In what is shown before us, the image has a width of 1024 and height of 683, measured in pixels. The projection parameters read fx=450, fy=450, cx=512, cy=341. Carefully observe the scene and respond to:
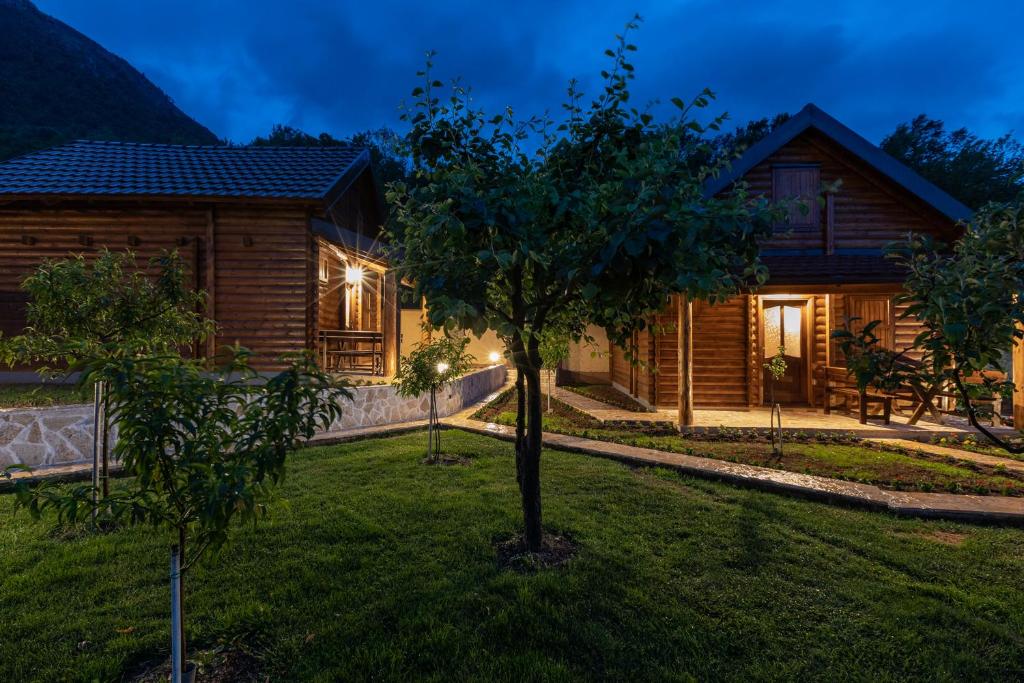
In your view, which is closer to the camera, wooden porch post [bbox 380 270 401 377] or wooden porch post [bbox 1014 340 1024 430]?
wooden porch post [bbox 1014 340 1024 430]

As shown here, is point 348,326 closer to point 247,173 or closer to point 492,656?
point 247,173

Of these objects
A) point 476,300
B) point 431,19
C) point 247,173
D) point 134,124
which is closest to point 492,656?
point 476,300

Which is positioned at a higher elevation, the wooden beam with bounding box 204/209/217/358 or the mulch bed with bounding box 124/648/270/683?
the wooden beam with bounding box 204/209/217/358

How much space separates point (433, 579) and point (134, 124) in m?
51.7

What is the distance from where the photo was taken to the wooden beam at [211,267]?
10.3m

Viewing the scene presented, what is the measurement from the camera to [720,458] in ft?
22.4

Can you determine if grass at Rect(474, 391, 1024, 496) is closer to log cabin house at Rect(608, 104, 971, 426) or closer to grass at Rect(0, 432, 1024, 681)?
log cabin house at Rect(608, 104, 971, 426)

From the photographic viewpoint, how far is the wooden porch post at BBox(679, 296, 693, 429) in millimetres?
8992

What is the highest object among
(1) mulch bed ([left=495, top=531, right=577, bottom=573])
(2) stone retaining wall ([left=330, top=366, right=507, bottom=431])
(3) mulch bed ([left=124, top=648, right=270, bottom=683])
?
(2) stone retaining wall ([left=330, top=366, right=507, bottom=431])

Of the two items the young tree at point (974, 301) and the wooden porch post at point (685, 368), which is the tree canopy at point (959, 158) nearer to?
the wooden porch post at point (685, 368)

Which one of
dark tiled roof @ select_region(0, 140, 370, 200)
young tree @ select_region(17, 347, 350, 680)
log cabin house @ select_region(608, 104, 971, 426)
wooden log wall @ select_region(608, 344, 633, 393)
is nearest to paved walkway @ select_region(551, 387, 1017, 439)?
log cabin house @ select_region(608, 104, 971, 426)

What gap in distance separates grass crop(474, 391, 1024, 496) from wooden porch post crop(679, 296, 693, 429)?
0.40 metres

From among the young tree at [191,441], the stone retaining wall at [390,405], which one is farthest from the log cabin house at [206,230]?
the young tree at [191,441]

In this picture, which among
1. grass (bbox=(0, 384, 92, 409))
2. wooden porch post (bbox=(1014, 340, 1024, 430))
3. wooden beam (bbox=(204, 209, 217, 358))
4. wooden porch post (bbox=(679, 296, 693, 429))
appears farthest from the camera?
wooden beam (bbox=(204, 209, 217, 358))
